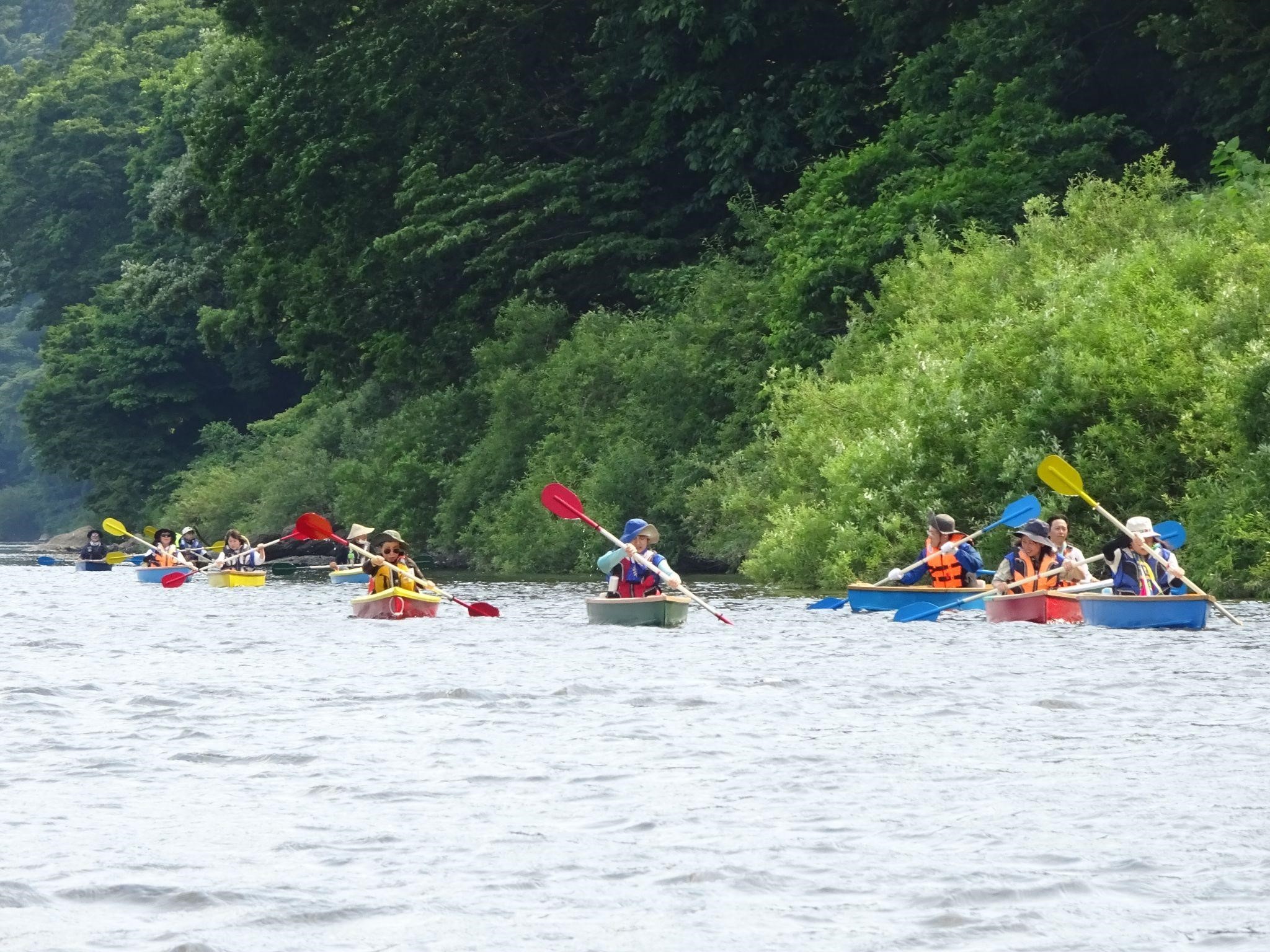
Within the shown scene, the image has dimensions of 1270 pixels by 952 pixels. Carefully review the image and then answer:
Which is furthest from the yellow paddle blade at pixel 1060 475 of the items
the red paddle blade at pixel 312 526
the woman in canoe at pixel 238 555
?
the woman in canoe at pixel 238 555

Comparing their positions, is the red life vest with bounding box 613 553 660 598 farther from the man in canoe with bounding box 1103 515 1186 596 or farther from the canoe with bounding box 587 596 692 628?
the man in canoe with bounding box 1103 515 1186 596

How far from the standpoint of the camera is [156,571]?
4222 cm

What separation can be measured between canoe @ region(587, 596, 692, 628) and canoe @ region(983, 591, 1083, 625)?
10.9 ft

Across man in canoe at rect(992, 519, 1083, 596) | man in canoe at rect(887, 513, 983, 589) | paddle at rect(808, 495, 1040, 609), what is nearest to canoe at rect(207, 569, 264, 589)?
paddle at rect(808, 495, 1040, 609)

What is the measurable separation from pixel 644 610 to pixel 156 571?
21397 mm

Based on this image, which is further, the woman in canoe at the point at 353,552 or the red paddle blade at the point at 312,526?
the woman in canoe at the point at 353,552

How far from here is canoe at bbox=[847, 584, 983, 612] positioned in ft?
77.0

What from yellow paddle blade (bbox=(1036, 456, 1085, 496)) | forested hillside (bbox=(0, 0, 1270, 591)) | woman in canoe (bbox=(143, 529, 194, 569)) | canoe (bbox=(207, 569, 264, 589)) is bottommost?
canoe (bbox=(207, 569, 264, 589))

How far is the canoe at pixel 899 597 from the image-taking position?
2348cm

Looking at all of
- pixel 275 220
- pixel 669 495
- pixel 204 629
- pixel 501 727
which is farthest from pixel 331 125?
pixel 501 727

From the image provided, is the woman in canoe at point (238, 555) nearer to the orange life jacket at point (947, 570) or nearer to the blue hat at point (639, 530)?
the blue hat at point (639, 530)

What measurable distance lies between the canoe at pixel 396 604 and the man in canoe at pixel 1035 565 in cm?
671

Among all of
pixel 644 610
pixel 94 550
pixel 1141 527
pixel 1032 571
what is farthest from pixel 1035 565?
pixel 94 550

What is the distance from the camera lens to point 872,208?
3562cm
